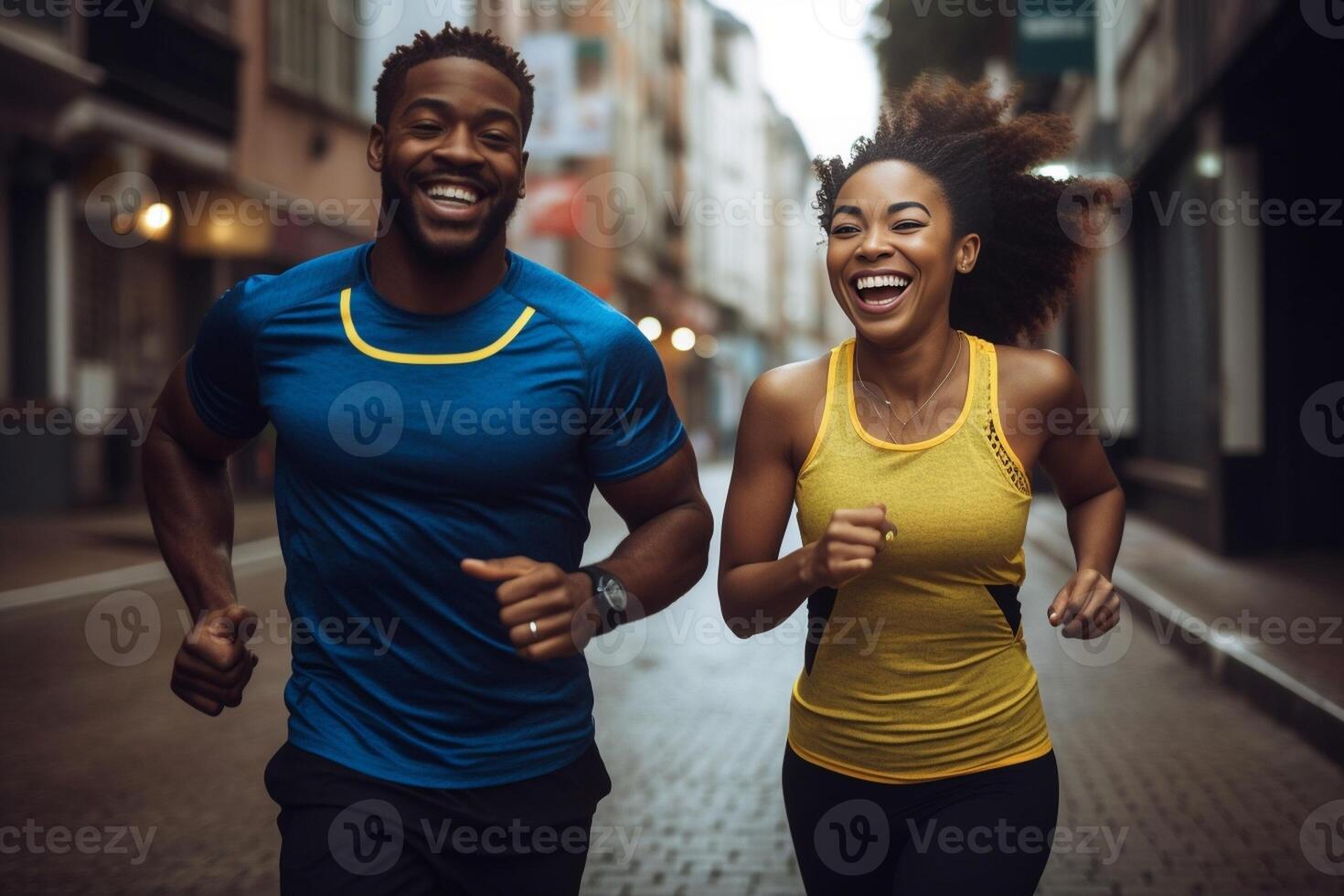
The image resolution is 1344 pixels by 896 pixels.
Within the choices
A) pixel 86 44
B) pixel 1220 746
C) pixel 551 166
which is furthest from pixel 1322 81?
pixel 551 166

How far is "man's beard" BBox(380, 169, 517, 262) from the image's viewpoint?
2564 millimetres

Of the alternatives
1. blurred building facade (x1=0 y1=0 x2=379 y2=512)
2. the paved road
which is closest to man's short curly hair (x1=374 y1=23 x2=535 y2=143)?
the paved road

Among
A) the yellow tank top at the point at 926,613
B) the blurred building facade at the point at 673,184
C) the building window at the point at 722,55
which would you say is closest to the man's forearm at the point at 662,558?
the yellow tank top at the point at 926,613

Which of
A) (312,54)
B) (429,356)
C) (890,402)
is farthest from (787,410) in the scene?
(312,54)

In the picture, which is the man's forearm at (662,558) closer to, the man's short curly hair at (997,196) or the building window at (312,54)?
the man's short curly hair at (997,196)

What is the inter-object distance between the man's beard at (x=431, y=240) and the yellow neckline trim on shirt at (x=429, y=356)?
0.14 m

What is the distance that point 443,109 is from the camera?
260 centimetres

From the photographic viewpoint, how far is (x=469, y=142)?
259cm

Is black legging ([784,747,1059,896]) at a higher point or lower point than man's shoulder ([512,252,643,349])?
lower

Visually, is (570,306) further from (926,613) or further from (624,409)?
(926,613)

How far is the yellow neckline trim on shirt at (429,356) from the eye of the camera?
2.53 metres

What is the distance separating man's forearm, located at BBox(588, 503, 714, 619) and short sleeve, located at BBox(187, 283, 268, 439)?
27.6 inches

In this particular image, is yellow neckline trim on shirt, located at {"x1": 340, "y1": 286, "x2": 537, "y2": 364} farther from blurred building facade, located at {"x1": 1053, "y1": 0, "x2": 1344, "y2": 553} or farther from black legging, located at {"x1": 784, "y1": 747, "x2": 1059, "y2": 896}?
blurred building facade, located at {"x1": 1053, "y1": 0, "x2": 1344, "y2": 553}

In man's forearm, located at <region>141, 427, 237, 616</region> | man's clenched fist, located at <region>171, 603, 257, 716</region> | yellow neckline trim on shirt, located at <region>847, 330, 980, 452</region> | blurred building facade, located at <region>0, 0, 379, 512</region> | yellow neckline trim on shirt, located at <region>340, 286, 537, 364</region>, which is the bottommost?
man's clenched fist, located at <region>171, 603, 257, 716</region>
